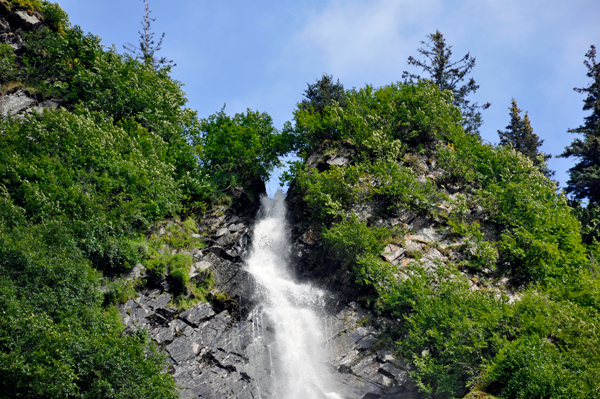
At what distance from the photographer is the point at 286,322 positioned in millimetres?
22266

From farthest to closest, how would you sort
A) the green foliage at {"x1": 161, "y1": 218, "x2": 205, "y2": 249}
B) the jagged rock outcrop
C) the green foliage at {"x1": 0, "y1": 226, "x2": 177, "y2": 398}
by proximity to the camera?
the jagged rock outcrop < the green foliage at {"x1": 161, "y1": 218, "x2": 205, "y2": 249} < the green foliage at {"x1": 0, "y1": 226, "x2": 177, "y2": 398}

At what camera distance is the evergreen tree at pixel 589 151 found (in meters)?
30.9

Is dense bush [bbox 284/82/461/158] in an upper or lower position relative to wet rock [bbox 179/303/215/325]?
upper

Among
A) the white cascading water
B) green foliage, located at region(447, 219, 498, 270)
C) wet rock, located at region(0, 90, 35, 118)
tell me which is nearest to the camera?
the white cascading water

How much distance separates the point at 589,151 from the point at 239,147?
25.5 metres

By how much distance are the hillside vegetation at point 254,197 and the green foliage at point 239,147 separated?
15cm

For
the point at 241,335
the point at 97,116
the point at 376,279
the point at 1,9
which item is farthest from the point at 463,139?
the point at 1,9

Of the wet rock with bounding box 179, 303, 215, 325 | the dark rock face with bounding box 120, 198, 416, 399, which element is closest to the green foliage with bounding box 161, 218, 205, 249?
the dark rock face with bounding box 120, 198, 416, 399

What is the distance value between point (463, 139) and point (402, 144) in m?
3.99

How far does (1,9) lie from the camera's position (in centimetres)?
2952

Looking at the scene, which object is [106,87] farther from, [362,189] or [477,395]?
[477,395]

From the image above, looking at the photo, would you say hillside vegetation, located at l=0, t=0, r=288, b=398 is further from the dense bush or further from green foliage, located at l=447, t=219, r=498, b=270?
green foliage, located at l=447, t=219, r=498, b=270

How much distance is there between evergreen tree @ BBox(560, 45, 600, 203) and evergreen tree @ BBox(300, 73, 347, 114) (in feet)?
59.5

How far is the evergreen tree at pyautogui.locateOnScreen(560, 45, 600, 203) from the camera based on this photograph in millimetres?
30875
